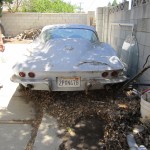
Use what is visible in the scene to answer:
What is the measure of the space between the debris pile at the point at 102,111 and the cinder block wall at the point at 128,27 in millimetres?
905

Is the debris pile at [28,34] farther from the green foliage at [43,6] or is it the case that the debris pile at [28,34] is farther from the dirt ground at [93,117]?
the dirt ground at [93,117]

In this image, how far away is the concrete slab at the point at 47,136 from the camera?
11.6 feet

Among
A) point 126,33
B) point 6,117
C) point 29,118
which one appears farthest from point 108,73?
point 126,33

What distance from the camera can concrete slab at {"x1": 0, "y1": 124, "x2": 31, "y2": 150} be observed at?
354cm

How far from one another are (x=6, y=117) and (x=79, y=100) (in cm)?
148

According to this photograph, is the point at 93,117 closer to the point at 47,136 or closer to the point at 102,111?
the point at 102,111

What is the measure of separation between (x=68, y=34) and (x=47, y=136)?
3028 mm

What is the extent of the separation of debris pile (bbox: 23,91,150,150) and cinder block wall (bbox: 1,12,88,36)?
46.5ft

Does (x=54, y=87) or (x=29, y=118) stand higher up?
(x=54, y=87)

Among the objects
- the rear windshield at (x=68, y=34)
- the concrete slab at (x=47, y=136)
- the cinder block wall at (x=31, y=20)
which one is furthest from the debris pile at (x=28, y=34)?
the concrete slab at (x=47, y=136)

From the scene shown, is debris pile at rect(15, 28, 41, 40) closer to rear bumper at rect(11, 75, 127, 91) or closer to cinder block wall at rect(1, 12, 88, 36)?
cinder block wall at rect(1, 12, 88, 36)

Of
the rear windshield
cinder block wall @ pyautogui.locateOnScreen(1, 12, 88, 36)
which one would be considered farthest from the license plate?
cinder block wall @ pyautogui.locateOnScreen(1, 12, 88, 36)

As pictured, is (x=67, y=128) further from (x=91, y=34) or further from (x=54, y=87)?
(x=91, y=34)

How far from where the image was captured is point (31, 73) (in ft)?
15.1
